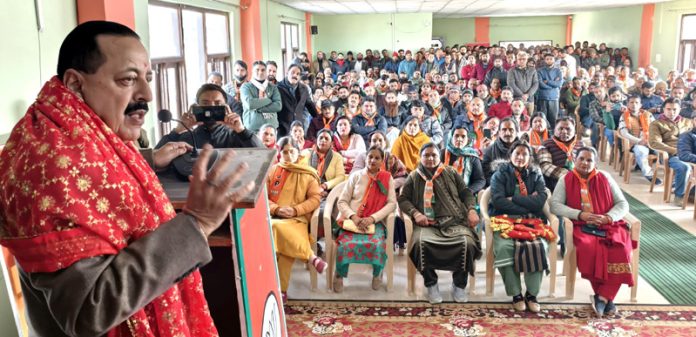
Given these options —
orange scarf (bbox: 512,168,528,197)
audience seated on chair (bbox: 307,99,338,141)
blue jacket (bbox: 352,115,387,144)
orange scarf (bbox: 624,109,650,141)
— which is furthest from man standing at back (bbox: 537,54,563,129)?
orange scarf (bbox: 512,168,528,197)

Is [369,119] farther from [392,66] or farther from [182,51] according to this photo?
[392,66]

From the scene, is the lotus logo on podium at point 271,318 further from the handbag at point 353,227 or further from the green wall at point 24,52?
the handbag at point 353,227

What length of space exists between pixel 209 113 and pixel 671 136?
4.96 m

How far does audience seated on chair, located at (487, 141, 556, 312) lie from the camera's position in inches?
134

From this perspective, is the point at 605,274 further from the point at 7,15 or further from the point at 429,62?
the point at 429,62

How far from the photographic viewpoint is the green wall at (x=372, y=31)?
50.9 ft

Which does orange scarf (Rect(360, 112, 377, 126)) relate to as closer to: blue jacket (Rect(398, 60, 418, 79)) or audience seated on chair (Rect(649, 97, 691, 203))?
audience seated on chair (Rect(649, 97, 691, 203))

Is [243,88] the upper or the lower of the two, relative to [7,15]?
lower

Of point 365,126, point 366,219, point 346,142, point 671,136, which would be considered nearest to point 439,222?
point 366,219

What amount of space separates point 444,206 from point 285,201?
3.30 ft

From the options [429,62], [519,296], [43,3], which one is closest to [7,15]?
[43,3]

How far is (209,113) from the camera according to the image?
2.52m

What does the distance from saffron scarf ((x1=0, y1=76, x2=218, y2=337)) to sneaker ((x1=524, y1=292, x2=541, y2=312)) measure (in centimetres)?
280

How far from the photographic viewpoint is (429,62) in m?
12.0
